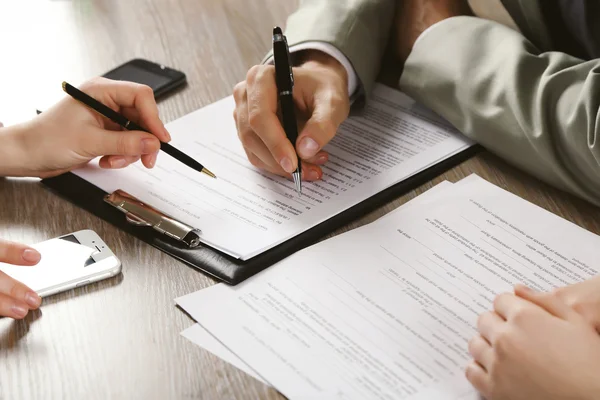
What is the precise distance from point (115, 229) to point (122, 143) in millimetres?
126

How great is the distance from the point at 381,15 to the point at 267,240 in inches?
19.1

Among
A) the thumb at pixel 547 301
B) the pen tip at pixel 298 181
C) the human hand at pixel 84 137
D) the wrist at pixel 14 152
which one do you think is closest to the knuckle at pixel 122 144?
the human hand at pixel 84 137

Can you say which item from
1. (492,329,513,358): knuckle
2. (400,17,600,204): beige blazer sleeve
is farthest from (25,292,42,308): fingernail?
(400,17,600,204): beige blazer sleeve

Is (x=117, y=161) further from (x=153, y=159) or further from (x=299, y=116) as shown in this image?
(x=299, y=116)

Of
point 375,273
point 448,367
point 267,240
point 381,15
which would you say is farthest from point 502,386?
point 381,15

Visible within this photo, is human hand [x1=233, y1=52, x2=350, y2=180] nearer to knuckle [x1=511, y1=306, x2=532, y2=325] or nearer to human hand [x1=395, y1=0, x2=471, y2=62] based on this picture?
human hand [x1=395, y1=0, x2=471, y2=62]

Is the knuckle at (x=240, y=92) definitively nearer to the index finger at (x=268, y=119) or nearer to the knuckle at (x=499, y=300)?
the index finger at (x=268, y=119)

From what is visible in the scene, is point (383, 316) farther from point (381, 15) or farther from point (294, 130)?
point (381, 15)

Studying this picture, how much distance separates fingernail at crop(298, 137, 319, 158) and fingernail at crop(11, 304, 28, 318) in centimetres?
37

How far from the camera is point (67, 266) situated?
0.78 meters

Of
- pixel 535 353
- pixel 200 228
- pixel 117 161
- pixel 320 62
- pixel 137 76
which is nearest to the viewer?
pixel 535 353

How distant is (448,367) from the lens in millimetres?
643

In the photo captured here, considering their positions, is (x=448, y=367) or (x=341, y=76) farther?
(x=341, y=76)

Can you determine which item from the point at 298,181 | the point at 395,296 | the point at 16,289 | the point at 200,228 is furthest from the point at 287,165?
the point at 16,289
